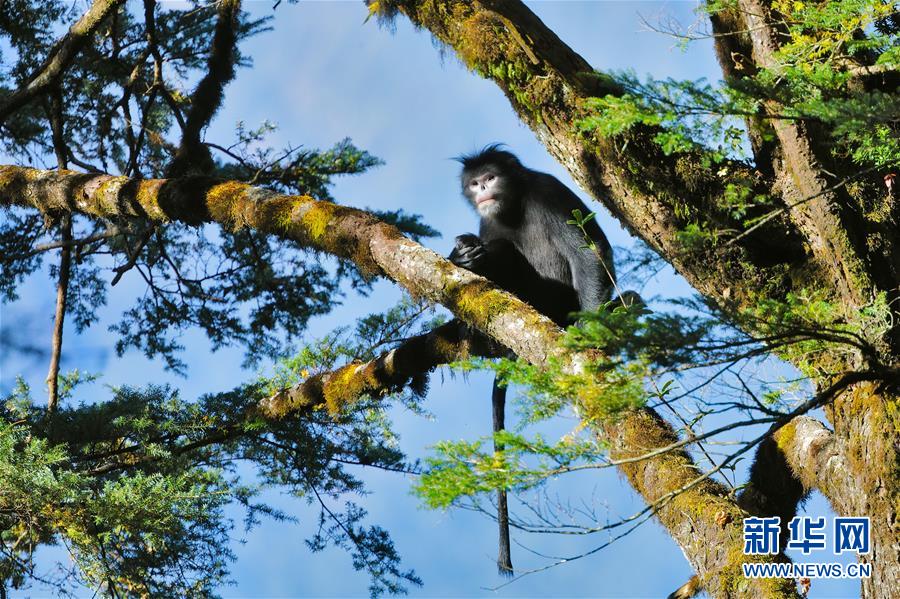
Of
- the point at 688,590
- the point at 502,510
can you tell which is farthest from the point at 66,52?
the point at 688,590

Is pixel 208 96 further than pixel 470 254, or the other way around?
pixel 208 96

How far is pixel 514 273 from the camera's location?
529 cm

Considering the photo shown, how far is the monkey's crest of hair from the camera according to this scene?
19.0 feet

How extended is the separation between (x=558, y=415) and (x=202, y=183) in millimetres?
2876

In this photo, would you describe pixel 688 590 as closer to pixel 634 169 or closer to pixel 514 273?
pixel 634 169

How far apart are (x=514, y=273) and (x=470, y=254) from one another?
521mm

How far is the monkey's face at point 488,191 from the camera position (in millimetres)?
5613

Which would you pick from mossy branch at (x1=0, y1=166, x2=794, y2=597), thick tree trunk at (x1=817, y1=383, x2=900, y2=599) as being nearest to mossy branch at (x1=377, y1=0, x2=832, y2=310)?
thick tree trunk at (x1=817, y1=383, x2=900, y2=599)

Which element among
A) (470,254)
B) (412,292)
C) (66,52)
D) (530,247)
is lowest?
(412,292)

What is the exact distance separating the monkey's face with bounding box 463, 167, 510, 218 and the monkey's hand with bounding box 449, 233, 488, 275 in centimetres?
68

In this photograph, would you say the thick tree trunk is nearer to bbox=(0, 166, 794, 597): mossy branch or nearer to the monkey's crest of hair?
bbox=(0, 166, 794, 597): mossy branch

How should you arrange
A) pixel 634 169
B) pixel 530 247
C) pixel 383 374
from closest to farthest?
pixel 634 169, pixel 383 374, pixel 530 247

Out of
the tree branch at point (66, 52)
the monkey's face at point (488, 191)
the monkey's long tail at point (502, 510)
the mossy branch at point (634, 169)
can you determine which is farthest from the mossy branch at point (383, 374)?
the tree branch at point (66, 52)

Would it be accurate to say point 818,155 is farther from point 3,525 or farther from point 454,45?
point 3,525
